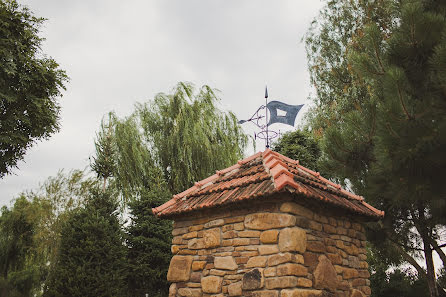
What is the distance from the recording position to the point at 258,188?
4.46 meters

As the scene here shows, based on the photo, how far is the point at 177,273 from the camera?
16.4 ft

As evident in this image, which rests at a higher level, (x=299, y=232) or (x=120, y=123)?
(x=120, y=123)

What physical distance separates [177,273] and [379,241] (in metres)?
4.46

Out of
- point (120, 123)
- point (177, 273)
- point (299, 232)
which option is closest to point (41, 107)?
point (120, 123)

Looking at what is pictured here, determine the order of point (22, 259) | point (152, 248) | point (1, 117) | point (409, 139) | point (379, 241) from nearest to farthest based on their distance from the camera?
point (409, 139) → point (379, 241) → point (152, 248) → point (1, 117) → point (22, 259)

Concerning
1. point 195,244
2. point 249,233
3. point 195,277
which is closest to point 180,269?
point 195,277

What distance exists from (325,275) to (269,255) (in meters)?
0.82

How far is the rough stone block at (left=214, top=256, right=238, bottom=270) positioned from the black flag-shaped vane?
3.01m

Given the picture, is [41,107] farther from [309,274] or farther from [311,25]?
[309,274]

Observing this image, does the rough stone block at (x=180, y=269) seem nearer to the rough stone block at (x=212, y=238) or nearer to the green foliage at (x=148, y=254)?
the rough stone block at (x=212, y=238)

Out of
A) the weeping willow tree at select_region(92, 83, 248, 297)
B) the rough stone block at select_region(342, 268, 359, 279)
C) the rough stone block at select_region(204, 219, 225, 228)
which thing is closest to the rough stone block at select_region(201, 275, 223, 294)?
the rough stone block at select_region(204, 219, 225, 228)

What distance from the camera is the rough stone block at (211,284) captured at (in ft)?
14.7

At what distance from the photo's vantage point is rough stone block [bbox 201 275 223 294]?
4.48m

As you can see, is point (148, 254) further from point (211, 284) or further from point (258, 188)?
point (258, 188)
